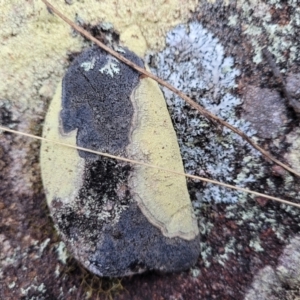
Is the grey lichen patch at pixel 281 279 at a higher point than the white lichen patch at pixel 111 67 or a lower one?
lower

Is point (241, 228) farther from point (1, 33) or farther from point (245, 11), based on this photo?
point (1, 33)

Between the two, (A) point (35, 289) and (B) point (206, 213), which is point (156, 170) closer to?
(B) point (206, 213)

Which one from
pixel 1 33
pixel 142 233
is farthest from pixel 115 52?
pixel 142 233

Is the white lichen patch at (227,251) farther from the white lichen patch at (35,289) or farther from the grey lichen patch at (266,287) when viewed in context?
the white lichen patch at (35,289)

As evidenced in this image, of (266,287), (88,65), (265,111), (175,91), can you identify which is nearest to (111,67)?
(88,65)

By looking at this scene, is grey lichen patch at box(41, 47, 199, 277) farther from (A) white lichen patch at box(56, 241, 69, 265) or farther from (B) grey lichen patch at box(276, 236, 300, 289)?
(B) grey lichen patch at box(276, 236, 300, 289)

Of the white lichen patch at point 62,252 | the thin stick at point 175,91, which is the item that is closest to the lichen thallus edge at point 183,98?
the thin stick at point 175,91

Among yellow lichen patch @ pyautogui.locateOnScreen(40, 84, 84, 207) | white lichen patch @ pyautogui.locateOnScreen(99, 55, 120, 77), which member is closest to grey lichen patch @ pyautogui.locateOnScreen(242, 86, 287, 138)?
white lichen patch @ pyautogui.locateOnScreen(99, 55, 120, 77)
